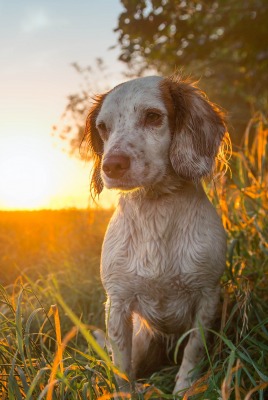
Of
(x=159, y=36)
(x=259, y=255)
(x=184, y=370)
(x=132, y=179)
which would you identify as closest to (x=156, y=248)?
(x=132, y=179)

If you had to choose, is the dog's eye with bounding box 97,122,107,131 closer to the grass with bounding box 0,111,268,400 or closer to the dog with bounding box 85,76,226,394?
the dog with bounding box 85,76,226,394

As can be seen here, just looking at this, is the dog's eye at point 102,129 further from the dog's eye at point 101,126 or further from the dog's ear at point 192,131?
the dog's ear at point 192,131

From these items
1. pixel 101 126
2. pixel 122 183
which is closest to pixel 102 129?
pixel 101 126

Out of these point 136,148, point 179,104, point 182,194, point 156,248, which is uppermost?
point 179,104

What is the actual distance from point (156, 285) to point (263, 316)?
875 millimetres

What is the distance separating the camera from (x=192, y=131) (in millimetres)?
2561

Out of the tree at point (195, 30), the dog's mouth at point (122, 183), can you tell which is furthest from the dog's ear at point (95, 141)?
the tree at point (195, 30)

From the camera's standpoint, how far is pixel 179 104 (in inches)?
104

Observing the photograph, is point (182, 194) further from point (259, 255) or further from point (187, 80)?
point (259, 255)

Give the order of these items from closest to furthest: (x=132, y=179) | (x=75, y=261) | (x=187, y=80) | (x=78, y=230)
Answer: (x=132, y=179) → (x=187, y=80) → (x=75, y=261) → (x=78, y=230)

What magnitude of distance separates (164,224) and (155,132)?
0.47m

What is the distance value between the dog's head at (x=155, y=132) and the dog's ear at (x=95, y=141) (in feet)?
0.64

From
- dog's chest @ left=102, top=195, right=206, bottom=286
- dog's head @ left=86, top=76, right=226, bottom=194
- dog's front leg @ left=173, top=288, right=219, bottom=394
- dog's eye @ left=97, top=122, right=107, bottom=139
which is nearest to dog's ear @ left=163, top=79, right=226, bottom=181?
dog's head @ left=86, top=76, right=226, bottom=194

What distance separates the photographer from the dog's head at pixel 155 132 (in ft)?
7.79
